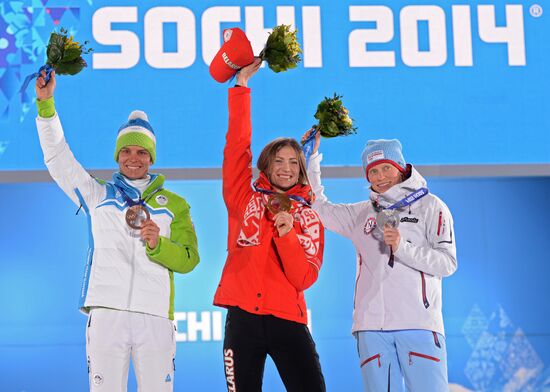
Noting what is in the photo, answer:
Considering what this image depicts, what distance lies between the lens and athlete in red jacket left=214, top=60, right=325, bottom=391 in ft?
11.6

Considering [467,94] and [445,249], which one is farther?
[467,94]

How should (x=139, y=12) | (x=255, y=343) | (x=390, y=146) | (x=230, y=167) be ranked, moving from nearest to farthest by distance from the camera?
1. (x=255, y=343)
2. (x=230, y=167)
3. (x=390, y=146)
4. (x=139, y=12)

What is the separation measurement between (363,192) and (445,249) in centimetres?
210

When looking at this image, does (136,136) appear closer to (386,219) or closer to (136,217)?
(136,217)

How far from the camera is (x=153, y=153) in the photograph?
4.21 metres

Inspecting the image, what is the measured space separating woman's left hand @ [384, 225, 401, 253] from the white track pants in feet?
3.78

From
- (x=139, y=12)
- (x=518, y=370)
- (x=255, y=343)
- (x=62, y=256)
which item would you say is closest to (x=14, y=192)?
(x=62, y=256)

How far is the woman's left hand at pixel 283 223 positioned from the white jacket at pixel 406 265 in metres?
0.58

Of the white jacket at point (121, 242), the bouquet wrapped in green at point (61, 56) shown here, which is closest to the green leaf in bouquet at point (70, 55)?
the bouquet wrapped in green at point (61, 56)

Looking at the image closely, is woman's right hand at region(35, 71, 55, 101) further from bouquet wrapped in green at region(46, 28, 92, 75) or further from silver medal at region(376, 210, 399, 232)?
silver medal at region(376, 210, 399, 232)

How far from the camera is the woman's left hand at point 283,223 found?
352 centimetres

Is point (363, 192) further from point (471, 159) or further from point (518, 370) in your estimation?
point (518, 370)

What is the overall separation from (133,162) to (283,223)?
985 mm

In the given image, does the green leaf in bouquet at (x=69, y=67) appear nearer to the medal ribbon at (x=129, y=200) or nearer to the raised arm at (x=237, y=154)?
the medal ribbon at (x=129, y=200)
